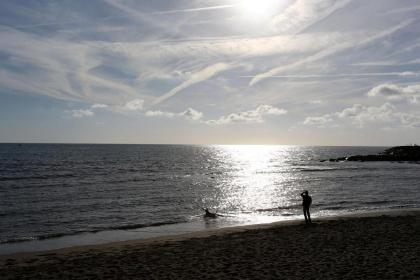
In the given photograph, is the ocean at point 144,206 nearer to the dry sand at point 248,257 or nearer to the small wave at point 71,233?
the small wave at point 71,233

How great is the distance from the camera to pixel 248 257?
47.8 feet

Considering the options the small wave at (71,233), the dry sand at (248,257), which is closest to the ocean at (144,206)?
the small wave at (71,233)

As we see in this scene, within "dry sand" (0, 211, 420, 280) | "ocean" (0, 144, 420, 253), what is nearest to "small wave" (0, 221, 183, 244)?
"ocean" (0, 144, 420, 253)

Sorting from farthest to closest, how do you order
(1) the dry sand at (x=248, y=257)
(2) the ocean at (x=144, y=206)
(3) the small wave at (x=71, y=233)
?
(2) the ocean at (x=144, y=206) → (3) the small wave at (x=71, y=233) → (1) the dry sand at (x=248, y=257)

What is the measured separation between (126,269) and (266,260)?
4.84m

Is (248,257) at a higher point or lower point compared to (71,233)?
higher

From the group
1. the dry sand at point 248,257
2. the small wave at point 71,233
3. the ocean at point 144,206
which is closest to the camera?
the dry sand at point 248,257

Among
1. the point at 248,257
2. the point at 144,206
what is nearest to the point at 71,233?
the point at 144,206

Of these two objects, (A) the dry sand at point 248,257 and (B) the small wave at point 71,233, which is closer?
(A) the dry sand at point 248,257

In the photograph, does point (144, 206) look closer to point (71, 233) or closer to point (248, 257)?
point (71, 233)

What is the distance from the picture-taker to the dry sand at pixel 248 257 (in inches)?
489

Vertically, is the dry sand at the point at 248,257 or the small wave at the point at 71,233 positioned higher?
the dry sand at the point at 248,257

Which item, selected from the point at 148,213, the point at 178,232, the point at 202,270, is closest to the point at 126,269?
the point at 202,270

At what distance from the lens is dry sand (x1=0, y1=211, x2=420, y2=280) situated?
12422 mm
